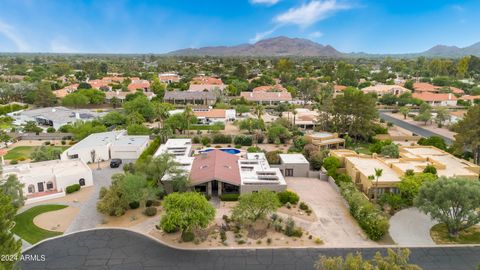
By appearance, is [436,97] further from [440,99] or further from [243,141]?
[243,141]

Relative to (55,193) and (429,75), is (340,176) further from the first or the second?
(429,75)

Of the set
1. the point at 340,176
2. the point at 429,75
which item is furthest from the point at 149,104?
the point at 429,75

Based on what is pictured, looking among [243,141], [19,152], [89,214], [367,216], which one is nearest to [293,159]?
[243,141]

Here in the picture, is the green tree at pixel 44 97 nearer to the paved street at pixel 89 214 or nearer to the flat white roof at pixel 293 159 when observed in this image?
the paved street at pixel 89 214

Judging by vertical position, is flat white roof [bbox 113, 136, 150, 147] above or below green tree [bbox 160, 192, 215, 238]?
above

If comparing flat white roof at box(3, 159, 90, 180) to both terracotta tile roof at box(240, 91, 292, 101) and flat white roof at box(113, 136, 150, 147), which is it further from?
terracotta tile roof at box(240, 91, 292, 101)

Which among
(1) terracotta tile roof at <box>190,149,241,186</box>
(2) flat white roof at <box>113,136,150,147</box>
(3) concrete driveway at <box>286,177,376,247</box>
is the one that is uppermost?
(2) flat white roof at <box>113,136,150,147</box>

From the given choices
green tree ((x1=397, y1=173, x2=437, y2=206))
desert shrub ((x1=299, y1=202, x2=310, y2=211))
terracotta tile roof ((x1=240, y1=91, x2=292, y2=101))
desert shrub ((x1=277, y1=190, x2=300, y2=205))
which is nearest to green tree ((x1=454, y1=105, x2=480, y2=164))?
green tree ((x1=397, y1=173, x2=437, y2=206))
